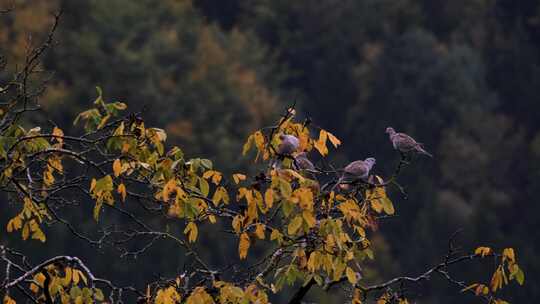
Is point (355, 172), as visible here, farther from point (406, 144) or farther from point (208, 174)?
point (406, 144)

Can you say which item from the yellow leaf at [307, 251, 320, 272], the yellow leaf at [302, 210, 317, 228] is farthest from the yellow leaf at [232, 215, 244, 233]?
the yellow leaf at [302, 210, 317, 228]

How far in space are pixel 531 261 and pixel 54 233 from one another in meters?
19.1

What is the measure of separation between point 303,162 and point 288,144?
0.83 feet

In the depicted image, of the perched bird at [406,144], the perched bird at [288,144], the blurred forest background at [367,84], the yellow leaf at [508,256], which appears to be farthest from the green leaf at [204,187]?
the blurred forest background at [367,84]

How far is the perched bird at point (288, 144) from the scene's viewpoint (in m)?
6.28

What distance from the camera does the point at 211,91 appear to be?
196 ft

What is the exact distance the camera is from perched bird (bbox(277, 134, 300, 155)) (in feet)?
20.6

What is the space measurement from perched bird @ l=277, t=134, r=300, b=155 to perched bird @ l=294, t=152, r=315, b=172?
4.2 inches

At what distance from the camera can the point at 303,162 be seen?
256 inches

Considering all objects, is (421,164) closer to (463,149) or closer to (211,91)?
(463,149)

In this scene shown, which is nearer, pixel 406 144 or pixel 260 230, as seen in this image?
pixel 260 230

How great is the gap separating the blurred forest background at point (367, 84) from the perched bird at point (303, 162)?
128ft

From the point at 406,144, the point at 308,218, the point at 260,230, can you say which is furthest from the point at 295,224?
the point at 406,144

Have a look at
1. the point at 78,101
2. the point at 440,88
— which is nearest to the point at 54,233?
the point at 78,101
